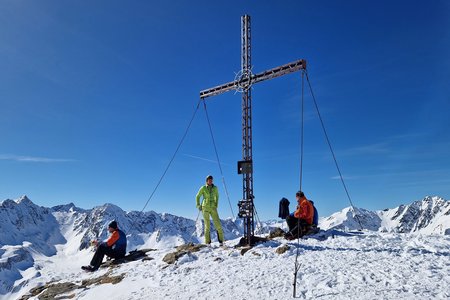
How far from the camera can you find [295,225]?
18.0 meters

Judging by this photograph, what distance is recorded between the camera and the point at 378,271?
11211 mm

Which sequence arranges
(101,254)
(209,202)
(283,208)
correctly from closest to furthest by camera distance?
(101,254), (209,202), (283,208)

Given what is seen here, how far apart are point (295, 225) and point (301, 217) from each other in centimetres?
51

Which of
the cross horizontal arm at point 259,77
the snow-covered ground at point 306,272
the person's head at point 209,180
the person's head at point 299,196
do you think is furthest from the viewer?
the person's head at point 209,180

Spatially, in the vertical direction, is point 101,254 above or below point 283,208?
below

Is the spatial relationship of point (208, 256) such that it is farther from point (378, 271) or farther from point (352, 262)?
point (378, 271)

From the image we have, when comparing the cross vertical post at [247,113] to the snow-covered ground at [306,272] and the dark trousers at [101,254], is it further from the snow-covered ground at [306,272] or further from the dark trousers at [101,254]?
the dark trousers at [101,254]

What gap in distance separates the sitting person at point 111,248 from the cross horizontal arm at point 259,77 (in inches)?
356

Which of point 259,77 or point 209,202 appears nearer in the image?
point 259,77

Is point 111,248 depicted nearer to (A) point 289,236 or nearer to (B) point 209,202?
(B) point 209,202

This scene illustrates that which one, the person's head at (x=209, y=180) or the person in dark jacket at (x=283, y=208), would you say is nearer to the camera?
the person's head at (x=209, y=180)

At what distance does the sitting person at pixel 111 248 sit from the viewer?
18203 mm

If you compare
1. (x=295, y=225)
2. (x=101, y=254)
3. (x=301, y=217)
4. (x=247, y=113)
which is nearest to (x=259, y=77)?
(x=247, y=113)

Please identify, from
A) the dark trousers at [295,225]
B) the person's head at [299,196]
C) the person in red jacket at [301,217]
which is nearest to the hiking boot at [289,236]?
the person in red jacket at [301,217]
